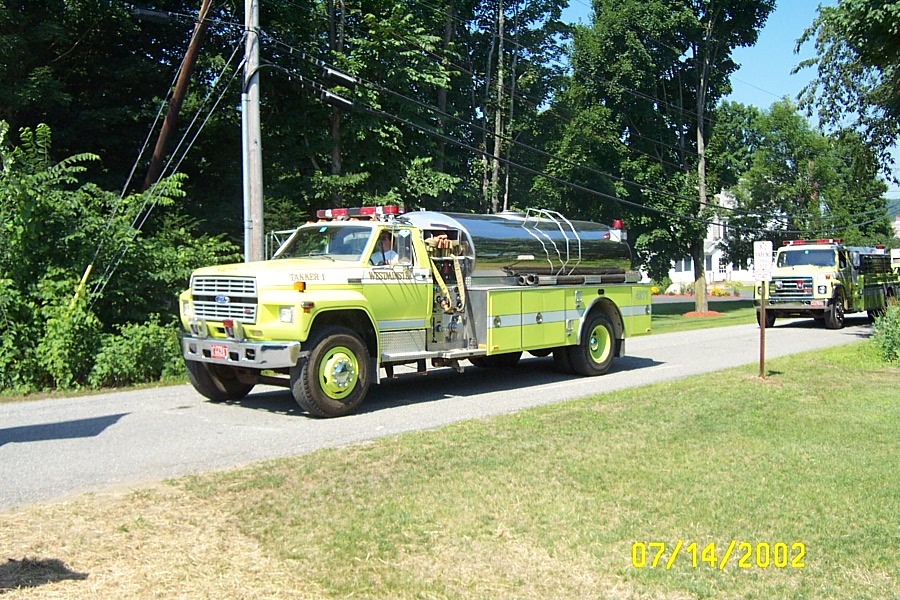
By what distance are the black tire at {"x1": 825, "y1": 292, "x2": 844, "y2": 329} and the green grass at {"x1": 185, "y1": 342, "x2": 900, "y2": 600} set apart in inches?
632

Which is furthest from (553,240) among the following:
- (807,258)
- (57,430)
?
(807,258)

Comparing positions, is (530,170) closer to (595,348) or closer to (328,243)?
(595,348)

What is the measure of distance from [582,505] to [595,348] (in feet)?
28.1

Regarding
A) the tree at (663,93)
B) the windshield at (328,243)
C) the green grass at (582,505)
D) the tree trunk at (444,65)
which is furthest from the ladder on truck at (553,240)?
the tree at (663,93)

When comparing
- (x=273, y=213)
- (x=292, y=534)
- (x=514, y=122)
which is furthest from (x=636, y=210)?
(x=292, y=534)

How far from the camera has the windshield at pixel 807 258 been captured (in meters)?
26.5

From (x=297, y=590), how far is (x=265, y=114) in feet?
69.9

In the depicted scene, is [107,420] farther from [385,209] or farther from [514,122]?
[514,122]

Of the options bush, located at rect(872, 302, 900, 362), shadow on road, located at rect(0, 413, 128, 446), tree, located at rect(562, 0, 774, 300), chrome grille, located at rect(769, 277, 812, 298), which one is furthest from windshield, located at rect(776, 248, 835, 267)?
shadow on road, located at rect(0, 413, 128, 446)

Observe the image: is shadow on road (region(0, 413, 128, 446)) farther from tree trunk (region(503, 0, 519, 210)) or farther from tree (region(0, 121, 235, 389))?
tree trunk (region(503, 0, 519, 210))

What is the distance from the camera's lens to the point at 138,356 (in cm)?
1350

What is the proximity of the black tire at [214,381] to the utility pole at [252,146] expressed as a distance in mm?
4739

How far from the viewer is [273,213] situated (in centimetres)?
2045

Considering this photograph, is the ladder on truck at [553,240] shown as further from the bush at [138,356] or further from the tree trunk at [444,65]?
the tree trunk at [444,65]
